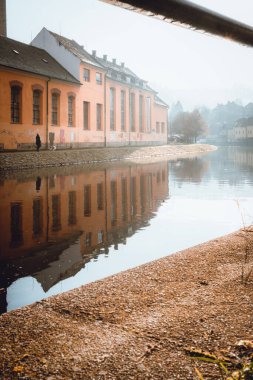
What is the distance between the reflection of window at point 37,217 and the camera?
6789 millimetres

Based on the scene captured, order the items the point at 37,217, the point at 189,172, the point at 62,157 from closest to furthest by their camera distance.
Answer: the point at 37,217 → the point at 189,172 → the point at 62,157

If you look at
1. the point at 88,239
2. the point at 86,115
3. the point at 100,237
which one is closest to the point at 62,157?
the point at 86,115

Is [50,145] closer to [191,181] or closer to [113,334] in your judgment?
[191,181]

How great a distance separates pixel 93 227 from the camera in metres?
7.20

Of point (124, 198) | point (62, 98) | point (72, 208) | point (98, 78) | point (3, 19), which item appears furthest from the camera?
point (98, 78)

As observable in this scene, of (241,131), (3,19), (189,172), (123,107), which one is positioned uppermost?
(3,19)

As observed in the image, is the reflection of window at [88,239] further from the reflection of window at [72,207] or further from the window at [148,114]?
the window at [148,114]

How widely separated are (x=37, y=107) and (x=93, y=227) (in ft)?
76.2

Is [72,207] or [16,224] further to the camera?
A: [72,207]

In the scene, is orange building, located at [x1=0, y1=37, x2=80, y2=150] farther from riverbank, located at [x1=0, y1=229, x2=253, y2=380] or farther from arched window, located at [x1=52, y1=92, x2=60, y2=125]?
riverbank, located at [x1=0, y1=229, x2=253, y2=380]

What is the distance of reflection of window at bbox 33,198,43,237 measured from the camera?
22.3 ft

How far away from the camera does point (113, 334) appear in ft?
7.70

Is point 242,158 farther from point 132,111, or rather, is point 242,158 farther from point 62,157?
point 62,157

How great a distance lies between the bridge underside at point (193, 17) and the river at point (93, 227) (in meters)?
2.62
